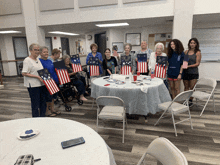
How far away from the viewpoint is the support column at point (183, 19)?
4.46 m

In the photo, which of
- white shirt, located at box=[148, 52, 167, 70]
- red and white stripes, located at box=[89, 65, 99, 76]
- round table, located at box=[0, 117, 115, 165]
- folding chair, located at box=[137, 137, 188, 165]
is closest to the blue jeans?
round table, located at box=[0, 117, 115, 165]

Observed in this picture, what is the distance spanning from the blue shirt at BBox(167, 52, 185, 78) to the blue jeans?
128 inches

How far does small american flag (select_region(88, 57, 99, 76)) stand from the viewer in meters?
→ 4.63

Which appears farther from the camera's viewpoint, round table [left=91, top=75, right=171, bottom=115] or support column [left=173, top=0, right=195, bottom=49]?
support column [left=173, top=0, right=195, bottom=49]

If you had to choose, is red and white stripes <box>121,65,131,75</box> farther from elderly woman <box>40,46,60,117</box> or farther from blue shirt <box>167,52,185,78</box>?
elderly woman <box>40,46,60,117</box>

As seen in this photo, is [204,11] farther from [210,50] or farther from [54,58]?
[54,58]

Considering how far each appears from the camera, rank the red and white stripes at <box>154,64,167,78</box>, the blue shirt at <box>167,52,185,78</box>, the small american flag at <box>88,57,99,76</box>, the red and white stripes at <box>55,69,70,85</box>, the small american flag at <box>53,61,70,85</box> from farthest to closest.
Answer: the small american flag at <box>88,57,99,76</box>, the red and white stripes at <box>154,64,167,78</box>, the blue shirt at <box>167,52,185,78</box>, the red and white stripes at <box>55,69,70,85</box>, the small american flag at <box>53,61,70,85</box>

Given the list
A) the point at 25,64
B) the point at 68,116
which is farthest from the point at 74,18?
the point at 68,116

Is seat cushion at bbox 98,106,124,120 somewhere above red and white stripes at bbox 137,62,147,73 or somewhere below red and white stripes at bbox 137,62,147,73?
below

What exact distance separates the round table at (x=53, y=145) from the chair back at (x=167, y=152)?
0.39 m

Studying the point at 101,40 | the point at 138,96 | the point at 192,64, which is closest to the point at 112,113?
the point at 138,96

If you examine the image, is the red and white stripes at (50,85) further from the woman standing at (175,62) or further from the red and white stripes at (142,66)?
the woman standing at (175,62)

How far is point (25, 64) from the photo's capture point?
113 inches

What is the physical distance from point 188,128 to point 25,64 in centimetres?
354
